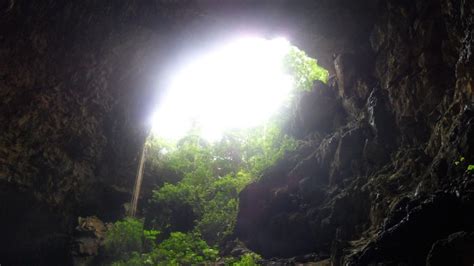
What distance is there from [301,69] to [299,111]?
4917 millimetres

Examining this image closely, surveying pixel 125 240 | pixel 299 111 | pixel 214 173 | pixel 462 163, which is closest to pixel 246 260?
pixel 125 240

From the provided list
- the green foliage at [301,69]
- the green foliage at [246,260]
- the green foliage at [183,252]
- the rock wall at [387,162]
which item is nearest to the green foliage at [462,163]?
the rock wall at [387,162]

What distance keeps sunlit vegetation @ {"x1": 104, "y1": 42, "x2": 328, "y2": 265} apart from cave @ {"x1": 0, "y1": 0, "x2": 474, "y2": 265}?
118cm

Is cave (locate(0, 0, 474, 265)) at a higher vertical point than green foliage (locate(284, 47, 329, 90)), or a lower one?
lower

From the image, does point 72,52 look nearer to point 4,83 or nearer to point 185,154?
point 4,83

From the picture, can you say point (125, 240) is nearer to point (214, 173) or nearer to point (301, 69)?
point (214, 173)

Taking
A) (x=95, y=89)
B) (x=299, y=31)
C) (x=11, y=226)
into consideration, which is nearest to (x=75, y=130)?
(x=95, y=89)

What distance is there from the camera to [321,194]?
13.0 meters

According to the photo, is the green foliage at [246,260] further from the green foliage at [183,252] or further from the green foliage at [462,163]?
the green foliage at [462,163]

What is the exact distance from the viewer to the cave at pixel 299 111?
9617 mm

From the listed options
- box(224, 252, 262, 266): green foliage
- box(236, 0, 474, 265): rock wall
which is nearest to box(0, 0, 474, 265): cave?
box(236, 0, 474, 265): rock wall

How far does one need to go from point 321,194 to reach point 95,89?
874cm

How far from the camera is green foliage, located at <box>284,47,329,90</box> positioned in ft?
65.6

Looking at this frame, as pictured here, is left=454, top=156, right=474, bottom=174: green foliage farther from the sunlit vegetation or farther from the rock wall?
the sunlit vegetation
